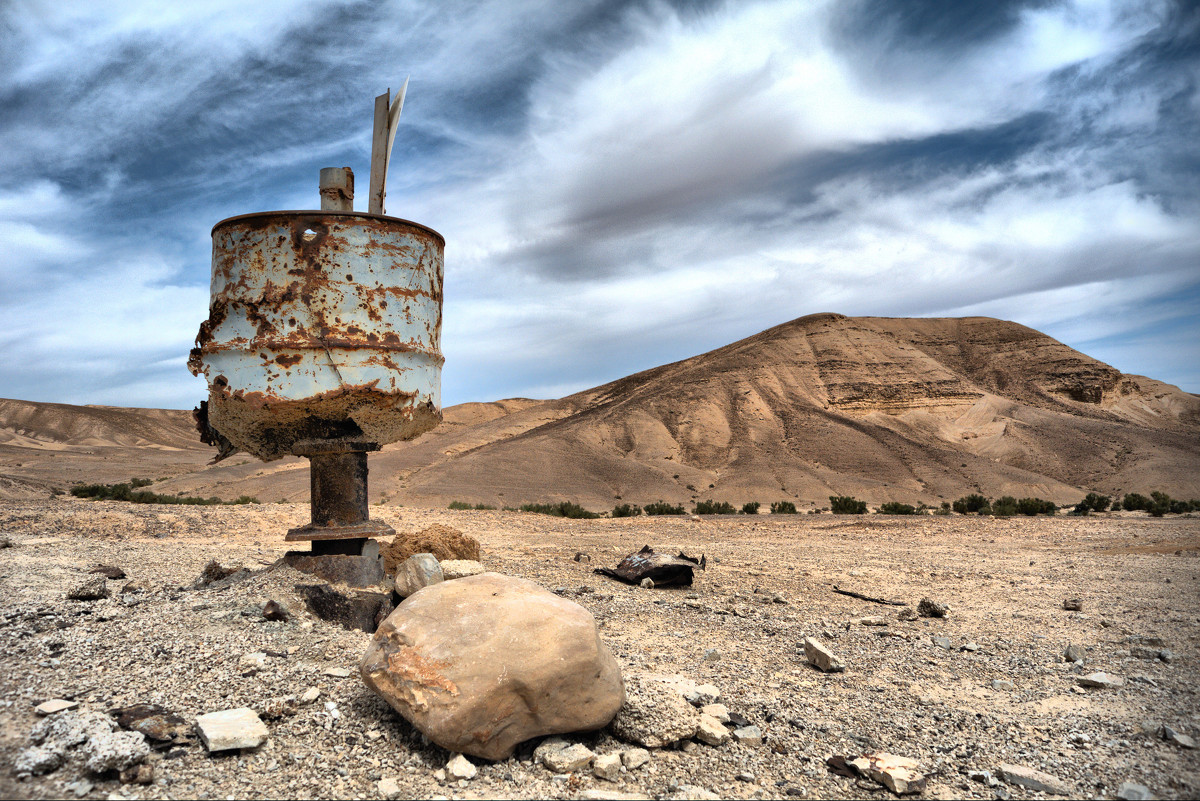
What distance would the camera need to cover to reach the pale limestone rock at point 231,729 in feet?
9.67

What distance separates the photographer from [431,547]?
22.9 ft

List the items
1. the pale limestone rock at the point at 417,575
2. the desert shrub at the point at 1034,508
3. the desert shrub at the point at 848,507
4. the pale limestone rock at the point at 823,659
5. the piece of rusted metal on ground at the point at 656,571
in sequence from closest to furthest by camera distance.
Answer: the pale limestone rock at the point at 823,659 < the pale limestone rock at the point at 417,575 < the piece of rusted metal on ground at the point at 656,571 < the desert shrub at the point at 1034,508 < the desert shrub at the point at 848,507

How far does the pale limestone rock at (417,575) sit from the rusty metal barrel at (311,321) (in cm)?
111

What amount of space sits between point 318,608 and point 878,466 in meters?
32.2

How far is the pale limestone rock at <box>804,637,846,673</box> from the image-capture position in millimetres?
4625

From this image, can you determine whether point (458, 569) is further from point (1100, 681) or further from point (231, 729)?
point (1100, 681)

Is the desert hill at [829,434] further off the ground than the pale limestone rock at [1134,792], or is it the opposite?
the desert hill at [829,434]

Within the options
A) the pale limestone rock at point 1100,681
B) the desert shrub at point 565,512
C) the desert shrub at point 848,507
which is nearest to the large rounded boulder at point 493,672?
the pale limestone rock at point 1100,681

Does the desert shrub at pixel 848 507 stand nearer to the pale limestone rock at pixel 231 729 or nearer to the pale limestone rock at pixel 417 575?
the pale limestone rock at pixel 417 575

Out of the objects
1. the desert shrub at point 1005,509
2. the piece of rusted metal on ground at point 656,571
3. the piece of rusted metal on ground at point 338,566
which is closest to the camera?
the piece of rusted metal on ground at point 338,566

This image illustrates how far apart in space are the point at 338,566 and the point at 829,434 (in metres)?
34.3

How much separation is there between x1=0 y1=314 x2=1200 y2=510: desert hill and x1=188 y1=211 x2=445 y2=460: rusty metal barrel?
57.5 ft

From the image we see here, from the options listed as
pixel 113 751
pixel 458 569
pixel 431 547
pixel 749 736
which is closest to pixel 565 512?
pixel 431 547

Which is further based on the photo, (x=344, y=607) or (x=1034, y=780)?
(x=344, y=607)
